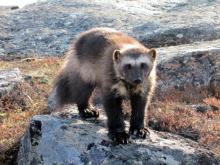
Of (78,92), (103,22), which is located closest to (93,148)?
Result: (78,92)

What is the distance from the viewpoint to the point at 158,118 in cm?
920

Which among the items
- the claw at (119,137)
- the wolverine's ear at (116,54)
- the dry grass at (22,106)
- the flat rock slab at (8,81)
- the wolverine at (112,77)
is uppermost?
the wolverine's ear at (116,54)

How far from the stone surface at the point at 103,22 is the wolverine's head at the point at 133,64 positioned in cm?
954

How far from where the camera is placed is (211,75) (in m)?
11.5

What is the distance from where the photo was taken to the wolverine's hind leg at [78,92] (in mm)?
8852

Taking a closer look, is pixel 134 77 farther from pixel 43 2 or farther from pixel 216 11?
pixel 43 2

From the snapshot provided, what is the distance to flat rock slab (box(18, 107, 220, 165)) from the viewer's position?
23.8 ft

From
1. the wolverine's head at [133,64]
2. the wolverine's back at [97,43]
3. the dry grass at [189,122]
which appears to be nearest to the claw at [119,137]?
the wolverine's head at [133,64]

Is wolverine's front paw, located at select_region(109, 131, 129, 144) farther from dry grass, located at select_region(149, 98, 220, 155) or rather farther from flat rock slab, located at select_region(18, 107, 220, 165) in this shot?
dry grass, located at select_region(149, 98, 220, 155)

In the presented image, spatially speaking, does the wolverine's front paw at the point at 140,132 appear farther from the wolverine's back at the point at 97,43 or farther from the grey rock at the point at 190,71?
the grey rock at the point at 190,71

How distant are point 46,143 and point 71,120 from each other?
2.53 ft

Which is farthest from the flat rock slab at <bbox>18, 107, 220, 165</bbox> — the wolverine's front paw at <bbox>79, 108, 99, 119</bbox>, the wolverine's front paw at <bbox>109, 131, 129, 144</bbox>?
the wolverine's front paw at <bbox>79, 108, 99, 119</bbox>

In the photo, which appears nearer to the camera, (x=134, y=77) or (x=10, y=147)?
(x=134, y=77)

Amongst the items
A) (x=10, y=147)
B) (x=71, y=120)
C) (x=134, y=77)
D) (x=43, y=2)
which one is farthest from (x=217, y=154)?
(x=43, y=2)
